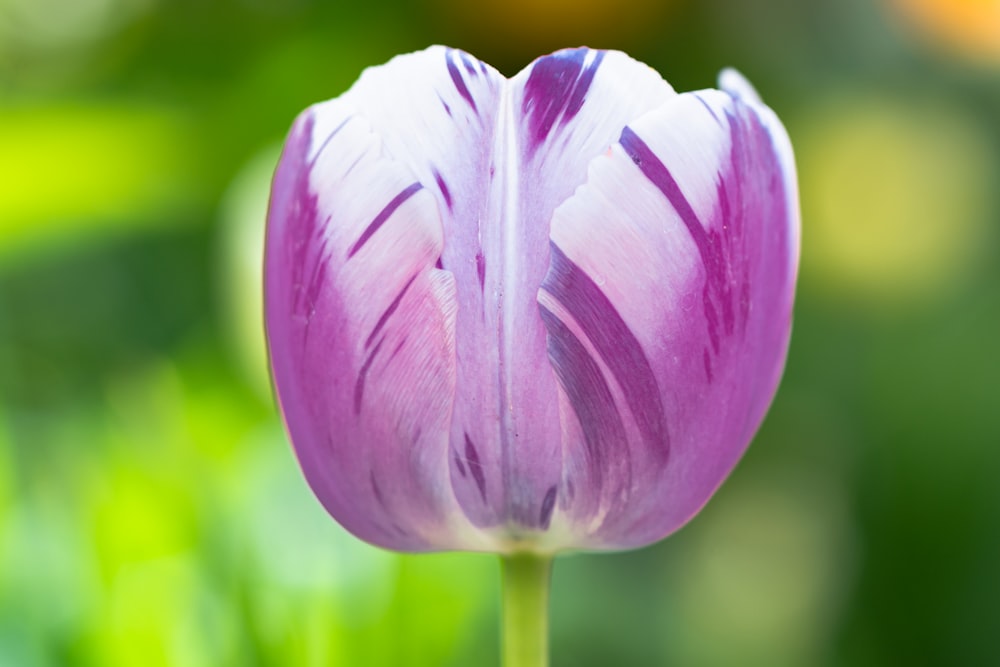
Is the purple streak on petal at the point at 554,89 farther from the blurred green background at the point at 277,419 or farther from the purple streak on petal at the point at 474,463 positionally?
the blurred green background at the point at 277,419

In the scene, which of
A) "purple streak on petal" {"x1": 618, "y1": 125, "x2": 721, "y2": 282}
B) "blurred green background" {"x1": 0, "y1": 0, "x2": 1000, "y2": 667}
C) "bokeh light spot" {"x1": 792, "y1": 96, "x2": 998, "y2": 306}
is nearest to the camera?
"purple streak on petal" {"x1": 618, "y1": 125, "x2": 721, "y2": 282}

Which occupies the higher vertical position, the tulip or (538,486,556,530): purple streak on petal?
the tulip

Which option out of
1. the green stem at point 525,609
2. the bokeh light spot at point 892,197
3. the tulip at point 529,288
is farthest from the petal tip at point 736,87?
the bokeh light spot at point 892,197

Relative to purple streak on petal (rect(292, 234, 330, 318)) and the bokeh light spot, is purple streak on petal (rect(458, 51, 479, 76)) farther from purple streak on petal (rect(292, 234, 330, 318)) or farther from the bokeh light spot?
the bokeh light spot

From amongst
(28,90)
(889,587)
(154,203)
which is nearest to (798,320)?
(889,587)

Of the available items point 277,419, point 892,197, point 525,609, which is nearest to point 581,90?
point 525,609

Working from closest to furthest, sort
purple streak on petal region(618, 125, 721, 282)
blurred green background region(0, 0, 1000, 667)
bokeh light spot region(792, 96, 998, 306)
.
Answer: purple streak on petal region(618, 125, 721, 282) < blurred green background region(0, 0, 1000, 667) < bokeh light spot region(792, 96, 998, 306)

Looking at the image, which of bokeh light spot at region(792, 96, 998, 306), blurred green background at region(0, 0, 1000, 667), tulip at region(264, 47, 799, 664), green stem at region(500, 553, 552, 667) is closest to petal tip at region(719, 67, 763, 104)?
tulip at region(264, 47, 799, 664)
